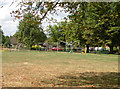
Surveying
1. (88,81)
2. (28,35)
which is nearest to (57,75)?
(88,81)

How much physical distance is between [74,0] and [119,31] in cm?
3442

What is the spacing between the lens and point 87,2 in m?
7.86

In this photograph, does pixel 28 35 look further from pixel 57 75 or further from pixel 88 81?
pixel 88 81

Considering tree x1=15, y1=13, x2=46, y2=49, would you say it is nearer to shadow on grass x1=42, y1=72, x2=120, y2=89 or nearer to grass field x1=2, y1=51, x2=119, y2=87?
grass field x1=2, y1=51, x2=119, y2=87

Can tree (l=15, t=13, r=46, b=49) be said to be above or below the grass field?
above

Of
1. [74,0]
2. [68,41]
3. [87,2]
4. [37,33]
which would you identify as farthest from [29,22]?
[37,33]

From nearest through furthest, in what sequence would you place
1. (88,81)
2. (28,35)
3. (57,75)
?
(88,81) < (57,75) < (28,35)

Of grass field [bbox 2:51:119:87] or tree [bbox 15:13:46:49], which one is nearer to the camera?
grass field [bbox 2:51:119:87]

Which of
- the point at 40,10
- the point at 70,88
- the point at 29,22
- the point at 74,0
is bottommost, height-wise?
the point at 70,88

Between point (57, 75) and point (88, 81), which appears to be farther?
point (57, 75)

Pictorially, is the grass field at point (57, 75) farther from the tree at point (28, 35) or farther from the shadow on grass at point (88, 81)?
the tree at point (28, 35)

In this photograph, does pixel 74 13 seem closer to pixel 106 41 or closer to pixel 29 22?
pixel 29 22

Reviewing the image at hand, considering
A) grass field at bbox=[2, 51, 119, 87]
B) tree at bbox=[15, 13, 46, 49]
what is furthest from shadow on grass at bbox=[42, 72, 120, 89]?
tree at bbox=[15, 13, 46, 49]

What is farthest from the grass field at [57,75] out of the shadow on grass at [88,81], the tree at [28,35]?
the tree at [28,35]
